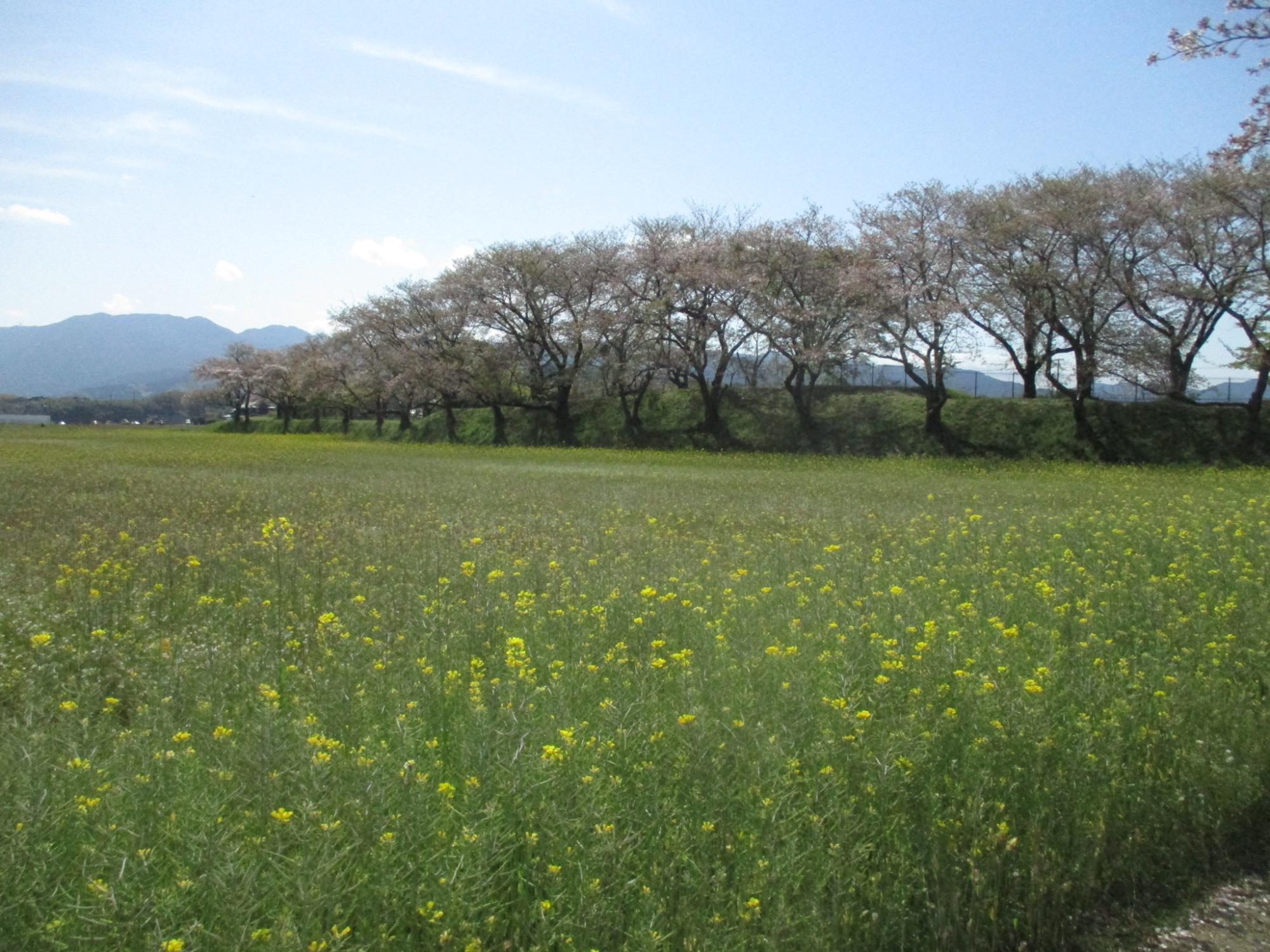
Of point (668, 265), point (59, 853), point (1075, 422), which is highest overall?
point (668, 265)

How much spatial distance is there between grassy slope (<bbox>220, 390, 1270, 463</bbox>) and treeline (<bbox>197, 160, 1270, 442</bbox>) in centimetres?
74

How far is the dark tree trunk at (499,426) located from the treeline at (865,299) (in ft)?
0.54

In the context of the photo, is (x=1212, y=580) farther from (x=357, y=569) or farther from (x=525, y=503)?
(x=525, y=503)

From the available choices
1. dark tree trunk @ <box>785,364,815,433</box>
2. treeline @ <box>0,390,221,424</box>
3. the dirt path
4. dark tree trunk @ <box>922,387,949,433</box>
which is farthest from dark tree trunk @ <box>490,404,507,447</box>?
treeline @ <box>0,390,221,424</box>

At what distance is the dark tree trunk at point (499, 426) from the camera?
158 ft

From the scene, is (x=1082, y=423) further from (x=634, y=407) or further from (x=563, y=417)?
(x=563, y=417)

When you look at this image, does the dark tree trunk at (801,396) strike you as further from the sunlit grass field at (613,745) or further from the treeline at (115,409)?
the treeline at (115,409)

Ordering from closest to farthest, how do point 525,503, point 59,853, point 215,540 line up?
point 59,853, point 215,540, point 525,503

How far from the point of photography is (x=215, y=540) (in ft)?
33.3

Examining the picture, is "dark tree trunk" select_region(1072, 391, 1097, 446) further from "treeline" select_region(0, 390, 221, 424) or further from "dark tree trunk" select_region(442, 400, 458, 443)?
"treeline" select_region(0, 390, 221, 424)

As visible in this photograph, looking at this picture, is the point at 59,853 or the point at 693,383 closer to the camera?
the point at 59,853

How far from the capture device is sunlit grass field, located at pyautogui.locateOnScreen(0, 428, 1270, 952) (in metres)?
3.09

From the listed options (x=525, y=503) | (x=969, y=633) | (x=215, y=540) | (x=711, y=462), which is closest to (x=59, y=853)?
(x=969, y=633)

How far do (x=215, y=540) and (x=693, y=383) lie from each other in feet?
130
